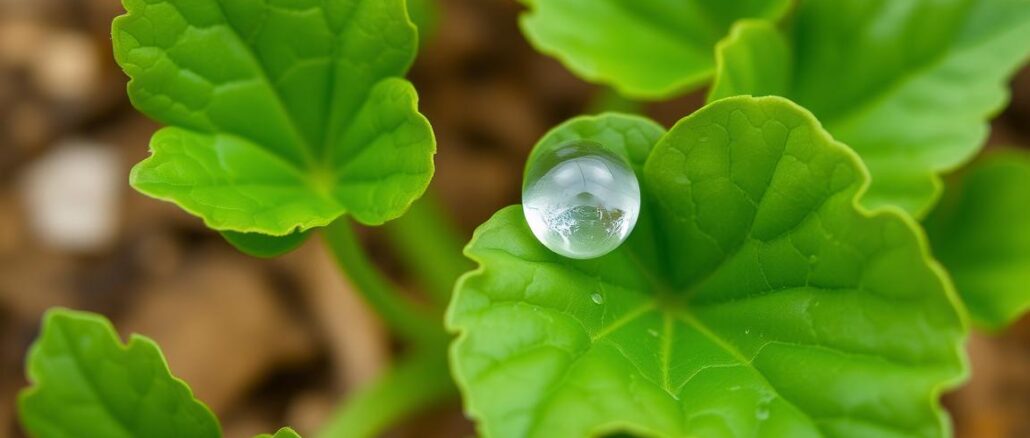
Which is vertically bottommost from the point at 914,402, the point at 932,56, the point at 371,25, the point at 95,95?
the point at 914,402

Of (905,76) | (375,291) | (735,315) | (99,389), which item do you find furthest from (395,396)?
(905,76)

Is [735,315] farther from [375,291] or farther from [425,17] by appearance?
[425,17]

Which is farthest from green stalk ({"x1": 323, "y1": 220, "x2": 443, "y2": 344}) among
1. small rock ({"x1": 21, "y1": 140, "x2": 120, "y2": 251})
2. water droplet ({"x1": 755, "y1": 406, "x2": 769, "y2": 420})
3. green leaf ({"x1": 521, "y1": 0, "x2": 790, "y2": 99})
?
small rock ({"x1": 21, "y1": 140, "x2": 120, "y2": 251})

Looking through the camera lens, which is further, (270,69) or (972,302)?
(972,302)

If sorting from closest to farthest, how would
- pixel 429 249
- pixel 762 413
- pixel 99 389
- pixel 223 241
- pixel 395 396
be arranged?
pixel 762 413 → pixel 99 389 → pixel 395 396 → pixel 429 249 → pixel 223 241

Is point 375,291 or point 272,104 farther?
point 375,291

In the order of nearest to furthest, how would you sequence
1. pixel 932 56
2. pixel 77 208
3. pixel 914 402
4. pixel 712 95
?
1. pixel 914 402
2. pixel 712 95
3. pixel 932 56
4. pixel 77 208

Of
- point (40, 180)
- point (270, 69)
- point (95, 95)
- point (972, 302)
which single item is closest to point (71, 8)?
point (95, 95)

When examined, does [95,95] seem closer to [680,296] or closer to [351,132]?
[351,132]
